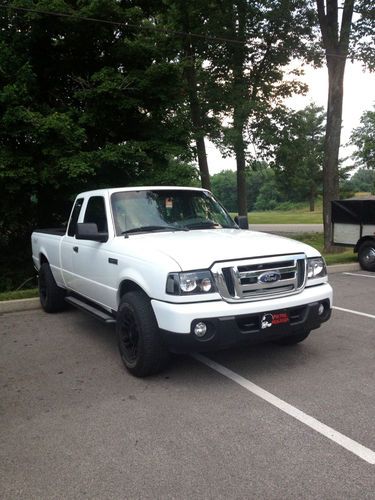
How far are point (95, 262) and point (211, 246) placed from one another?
5.24 feet

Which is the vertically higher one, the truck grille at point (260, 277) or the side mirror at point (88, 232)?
the side mirror at point (88, 232)

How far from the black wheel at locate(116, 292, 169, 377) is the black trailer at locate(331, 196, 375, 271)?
7783 millimetres

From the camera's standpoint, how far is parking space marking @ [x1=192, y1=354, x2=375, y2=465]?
289 centimetres

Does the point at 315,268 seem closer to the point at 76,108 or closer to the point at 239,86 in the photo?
the point at 76,108

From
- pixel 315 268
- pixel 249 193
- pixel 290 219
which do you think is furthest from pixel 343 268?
pixel 249 193

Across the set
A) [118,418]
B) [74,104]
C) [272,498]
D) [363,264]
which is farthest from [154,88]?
[272,498]

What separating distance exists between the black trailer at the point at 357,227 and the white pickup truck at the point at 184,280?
6.42 metres

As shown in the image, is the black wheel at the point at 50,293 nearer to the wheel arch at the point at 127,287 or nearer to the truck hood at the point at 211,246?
the wheel arch at the point at 127,287

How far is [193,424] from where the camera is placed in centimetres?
332

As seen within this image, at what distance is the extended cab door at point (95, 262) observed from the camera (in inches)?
190

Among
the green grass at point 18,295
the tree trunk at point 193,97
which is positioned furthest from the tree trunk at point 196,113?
the green grass at point 18,295

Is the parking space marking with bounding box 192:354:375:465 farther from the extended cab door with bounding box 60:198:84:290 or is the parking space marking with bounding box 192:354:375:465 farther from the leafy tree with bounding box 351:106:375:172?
the leafy tree with bounding box 351:106:375:172

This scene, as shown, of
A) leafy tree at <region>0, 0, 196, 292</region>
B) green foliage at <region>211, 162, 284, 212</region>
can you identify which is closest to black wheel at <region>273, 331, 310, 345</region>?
leafy tree at <region>0, 0, 196, 292</region>

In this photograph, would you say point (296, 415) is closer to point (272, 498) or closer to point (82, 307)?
point (272, 498)
